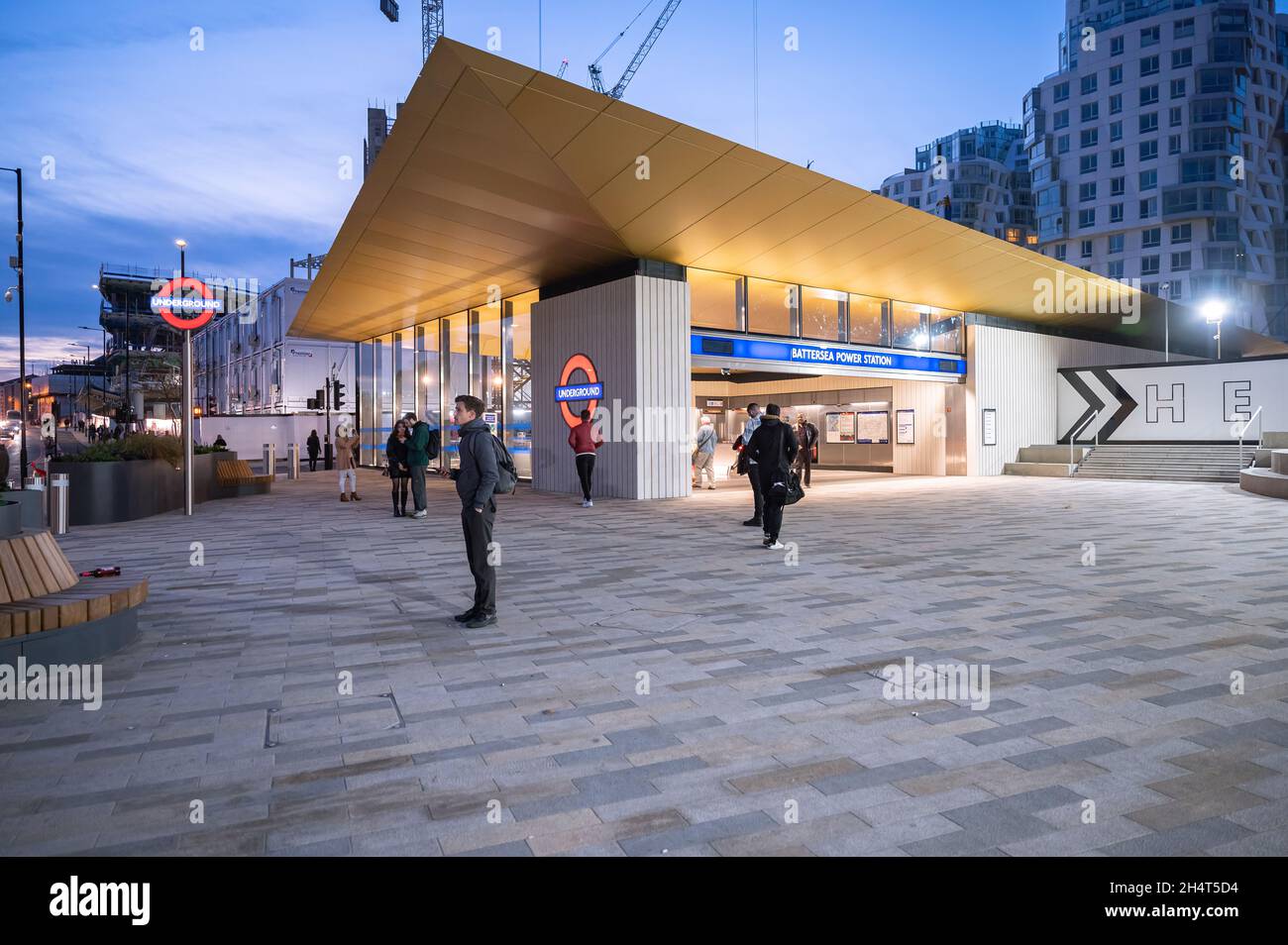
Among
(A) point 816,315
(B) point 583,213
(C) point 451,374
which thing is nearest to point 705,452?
(A) point 816,315

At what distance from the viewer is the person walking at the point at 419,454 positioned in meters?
13.5

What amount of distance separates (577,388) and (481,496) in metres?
11.8

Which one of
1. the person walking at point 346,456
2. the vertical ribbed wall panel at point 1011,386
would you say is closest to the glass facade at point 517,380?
the person walking at point 346,456

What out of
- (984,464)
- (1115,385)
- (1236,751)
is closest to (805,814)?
(1236,751)

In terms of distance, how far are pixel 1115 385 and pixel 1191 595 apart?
2236cm

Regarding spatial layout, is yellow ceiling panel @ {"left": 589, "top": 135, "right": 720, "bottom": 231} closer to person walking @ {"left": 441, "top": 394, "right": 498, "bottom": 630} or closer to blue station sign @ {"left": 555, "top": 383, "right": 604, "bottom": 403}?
blue station sign @ {"left": 555, "top": 383, "right": 604, "bottom": 403}

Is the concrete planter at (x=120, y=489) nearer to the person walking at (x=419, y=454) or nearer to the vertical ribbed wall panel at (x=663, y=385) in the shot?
the person walking at (x=419, y=454)

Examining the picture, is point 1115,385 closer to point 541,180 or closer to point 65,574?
point 541,180

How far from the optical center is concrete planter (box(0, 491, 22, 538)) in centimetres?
549

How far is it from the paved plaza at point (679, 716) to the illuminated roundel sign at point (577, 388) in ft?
28.8

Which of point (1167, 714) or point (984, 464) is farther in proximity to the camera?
point (984, 464)

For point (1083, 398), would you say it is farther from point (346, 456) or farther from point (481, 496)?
point (481, 496)

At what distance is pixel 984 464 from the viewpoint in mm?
24938

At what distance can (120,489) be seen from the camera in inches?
522
